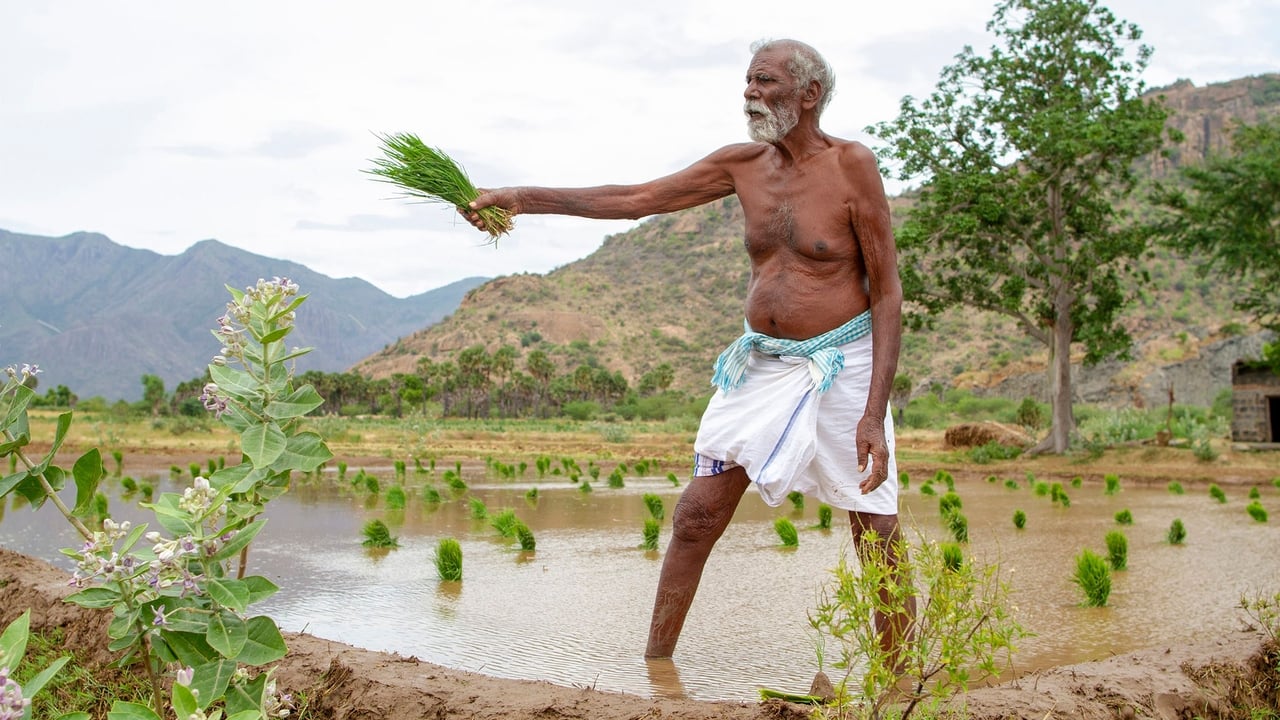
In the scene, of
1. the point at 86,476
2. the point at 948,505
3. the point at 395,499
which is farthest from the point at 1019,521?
the point at 86,476

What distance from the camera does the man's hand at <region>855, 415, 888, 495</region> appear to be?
3035mm

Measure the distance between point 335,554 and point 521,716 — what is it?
451cm

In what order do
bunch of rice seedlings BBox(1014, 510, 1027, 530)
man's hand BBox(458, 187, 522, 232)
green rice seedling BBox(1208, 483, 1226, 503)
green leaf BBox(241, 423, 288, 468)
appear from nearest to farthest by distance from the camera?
green leaf BBox(241, 423, 288, 468) → man's hand BBox(458, 187, 522, 232) → bunch of rice seedlings BBox(1014, 510, 1027, 530) → green rice seedling BBox(1208, 483, 1226, 503)

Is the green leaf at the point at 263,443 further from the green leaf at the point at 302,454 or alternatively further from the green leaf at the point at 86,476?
the green leaf at the point at 86,476

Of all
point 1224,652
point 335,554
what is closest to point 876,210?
point 1224,652

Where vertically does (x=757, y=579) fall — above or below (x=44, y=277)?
below

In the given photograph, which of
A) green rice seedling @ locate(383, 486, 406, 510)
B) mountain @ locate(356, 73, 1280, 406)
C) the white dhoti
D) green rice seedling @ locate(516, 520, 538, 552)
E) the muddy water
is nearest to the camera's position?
the white dhoti

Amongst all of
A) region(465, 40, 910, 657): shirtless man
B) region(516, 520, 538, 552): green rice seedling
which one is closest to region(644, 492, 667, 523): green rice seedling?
region(516, 520, 538, 552): green rice seedling

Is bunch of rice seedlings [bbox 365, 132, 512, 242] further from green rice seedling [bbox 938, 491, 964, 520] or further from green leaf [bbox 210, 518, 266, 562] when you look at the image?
green rice seedling [bbox 938, 491, 964, 520]

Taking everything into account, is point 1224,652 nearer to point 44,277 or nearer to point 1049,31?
point 1049,31

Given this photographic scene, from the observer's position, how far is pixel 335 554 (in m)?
6.73

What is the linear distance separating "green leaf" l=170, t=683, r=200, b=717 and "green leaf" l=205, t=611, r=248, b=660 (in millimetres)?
239

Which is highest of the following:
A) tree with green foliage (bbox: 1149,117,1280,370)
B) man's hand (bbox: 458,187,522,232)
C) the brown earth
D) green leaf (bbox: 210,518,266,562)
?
tree with green foliage (bbox: 1149,117,1280,370)

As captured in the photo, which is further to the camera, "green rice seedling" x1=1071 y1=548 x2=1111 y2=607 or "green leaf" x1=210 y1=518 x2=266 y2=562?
"green rice seedling" x1=1071 y1=548 x2=1111 y2=607
